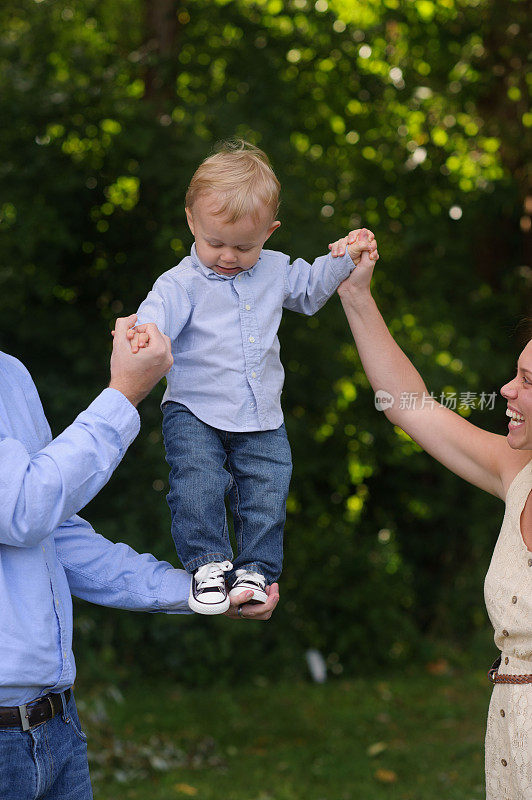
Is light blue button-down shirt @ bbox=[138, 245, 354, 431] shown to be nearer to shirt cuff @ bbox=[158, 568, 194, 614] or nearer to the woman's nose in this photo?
shirt cuff @ bbox=[158, 568, 194, 614]

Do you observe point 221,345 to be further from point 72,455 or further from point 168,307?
point 72,455

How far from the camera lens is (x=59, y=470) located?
5.95 feet

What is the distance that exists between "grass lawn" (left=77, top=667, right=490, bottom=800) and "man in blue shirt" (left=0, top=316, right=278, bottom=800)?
3.69 meters

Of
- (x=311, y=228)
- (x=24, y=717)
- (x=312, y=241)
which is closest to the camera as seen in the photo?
(x=24, y=717)

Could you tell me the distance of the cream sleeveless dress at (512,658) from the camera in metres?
2.20

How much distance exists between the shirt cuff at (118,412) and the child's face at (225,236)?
495mm

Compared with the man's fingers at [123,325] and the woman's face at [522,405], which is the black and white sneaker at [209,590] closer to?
the man's fingers at [123,325]

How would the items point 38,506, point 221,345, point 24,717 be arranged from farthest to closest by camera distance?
point 221,345, point 24,717, point 38,506

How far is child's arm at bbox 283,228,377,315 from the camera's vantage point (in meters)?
2.44

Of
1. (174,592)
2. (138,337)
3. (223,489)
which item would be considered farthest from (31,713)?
(138,337)

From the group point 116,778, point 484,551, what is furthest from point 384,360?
point 484,551

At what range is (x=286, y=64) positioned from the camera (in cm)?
734

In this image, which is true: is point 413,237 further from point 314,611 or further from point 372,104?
point 314,611

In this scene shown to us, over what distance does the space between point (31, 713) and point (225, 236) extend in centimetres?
114
